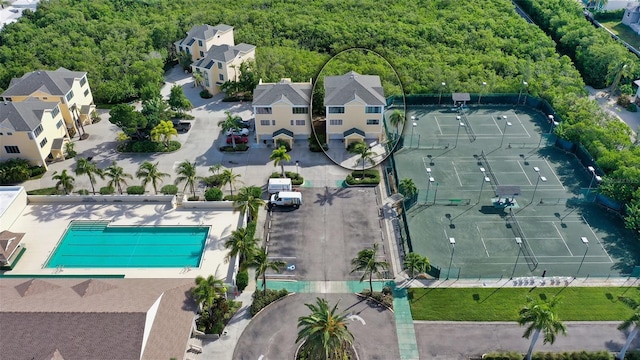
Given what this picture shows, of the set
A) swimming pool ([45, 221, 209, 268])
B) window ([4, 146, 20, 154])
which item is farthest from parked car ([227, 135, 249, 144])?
window ([4, 146, 20, 154])

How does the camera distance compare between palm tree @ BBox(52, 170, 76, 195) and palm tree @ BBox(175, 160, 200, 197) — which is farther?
palm tree @ BBox(52, 170, 76, 195)

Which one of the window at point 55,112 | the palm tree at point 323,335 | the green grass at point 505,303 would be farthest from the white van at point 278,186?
the window at point 55,112

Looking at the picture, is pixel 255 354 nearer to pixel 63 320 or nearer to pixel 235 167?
pixel 63 320

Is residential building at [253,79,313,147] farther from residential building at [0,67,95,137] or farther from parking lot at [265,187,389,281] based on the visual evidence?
Answer: residential building at [0,67,95,137]

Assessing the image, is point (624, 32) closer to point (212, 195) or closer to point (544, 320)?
point (544, 320)

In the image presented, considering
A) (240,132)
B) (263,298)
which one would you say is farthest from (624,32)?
(263,298)

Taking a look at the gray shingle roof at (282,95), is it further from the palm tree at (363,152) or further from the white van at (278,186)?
the white van at (278,186)
